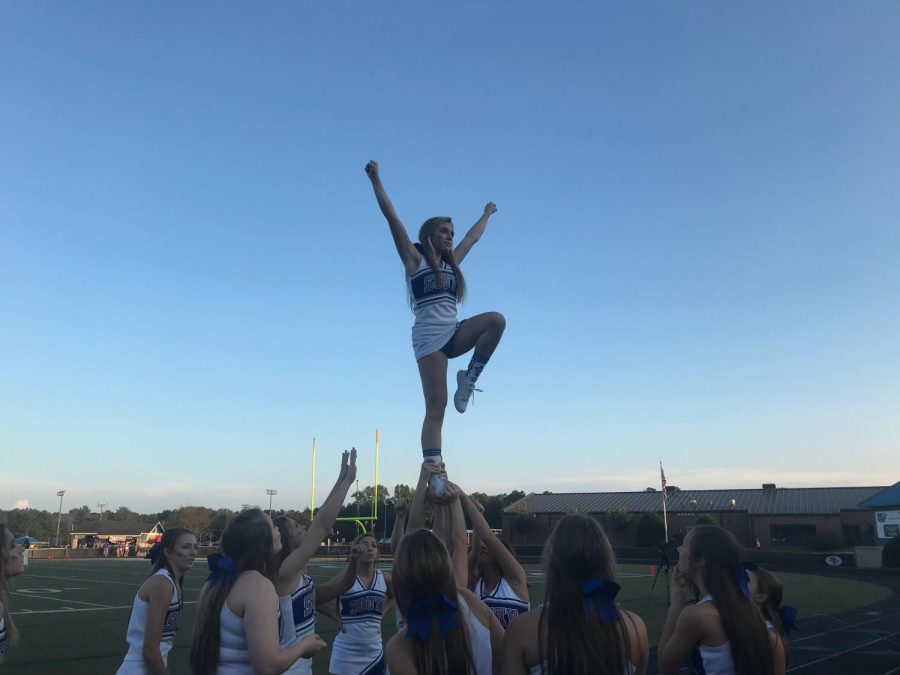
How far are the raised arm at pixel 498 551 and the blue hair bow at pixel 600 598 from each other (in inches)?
48.7

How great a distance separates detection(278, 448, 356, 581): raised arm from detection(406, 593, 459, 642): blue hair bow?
1009 mm

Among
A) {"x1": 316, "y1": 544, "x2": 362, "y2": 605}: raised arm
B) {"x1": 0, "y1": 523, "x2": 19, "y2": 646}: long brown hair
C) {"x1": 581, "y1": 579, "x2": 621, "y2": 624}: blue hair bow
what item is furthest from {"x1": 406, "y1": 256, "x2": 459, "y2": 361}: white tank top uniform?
{"x1": 0, "y1": 523, "x2": 19, "y2": 646}: long brown hair

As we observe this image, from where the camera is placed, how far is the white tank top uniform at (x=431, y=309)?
175 inches

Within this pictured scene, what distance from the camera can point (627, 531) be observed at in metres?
50.5

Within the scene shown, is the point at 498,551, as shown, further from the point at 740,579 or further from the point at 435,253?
the point at 435,253

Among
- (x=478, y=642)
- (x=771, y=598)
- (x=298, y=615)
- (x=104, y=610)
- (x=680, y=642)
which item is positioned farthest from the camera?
(x=104, y=610)

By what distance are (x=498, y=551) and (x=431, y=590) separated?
1.48m

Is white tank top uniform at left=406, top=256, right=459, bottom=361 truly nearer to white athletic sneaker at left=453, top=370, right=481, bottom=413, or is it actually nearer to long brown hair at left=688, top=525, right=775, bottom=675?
white athletic sneaker at left=453, top=370, right=481, bottom=413

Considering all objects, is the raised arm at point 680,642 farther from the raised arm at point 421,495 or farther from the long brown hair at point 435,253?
the long brown hair at point 435,253

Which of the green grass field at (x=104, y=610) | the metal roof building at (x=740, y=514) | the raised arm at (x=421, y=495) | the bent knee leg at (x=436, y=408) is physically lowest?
the green grass field at (x=104, y=610)

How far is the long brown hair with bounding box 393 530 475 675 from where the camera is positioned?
2529 millimetres

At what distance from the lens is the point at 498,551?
406 centimetres

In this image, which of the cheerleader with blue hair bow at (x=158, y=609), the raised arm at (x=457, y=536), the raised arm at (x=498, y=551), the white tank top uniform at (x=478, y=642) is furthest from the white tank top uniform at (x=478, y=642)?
the cheerleader with blue hair bow at (x=158, y=609)

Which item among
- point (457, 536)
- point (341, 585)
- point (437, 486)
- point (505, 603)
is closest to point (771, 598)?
point (505, 603)
